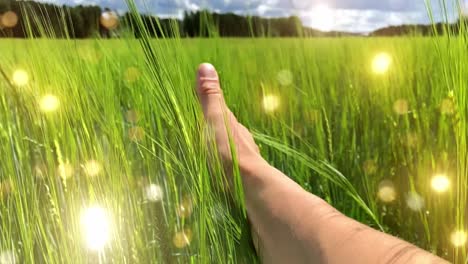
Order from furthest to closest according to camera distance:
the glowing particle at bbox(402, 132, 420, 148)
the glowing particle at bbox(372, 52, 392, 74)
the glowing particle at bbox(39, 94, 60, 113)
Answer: the glowing particle at bbox(372, 52, 392, 74) < the glowing particle at bbox(402, 132, 420, 148) < the glowing particle at bbox(39, 94, 60, 113)

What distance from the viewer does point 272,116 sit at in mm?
805

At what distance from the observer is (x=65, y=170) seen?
0.58 m

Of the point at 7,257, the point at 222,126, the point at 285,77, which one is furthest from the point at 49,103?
the point at 285,77

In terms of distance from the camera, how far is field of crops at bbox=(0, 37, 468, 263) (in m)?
0.54

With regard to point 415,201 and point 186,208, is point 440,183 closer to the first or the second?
point 415,201

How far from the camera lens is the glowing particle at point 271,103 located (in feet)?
2.72

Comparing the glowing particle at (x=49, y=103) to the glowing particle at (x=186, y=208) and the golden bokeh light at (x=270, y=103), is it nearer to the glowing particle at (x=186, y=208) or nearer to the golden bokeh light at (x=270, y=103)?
the glowing particle at (x=186, y=208)

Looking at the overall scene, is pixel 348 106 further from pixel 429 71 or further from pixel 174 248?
pixel 174 248

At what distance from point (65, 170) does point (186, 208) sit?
0.44 ft

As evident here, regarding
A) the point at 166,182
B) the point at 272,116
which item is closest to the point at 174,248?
Result: the point at 166,182

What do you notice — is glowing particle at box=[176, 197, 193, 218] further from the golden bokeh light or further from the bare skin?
the golden bokeh light

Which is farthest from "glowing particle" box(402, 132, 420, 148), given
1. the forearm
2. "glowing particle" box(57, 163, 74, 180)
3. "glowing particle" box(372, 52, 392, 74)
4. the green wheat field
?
"glowing particle" box(57, 163, 74, 180)

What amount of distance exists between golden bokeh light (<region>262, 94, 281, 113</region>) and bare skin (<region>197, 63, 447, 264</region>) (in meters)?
0.07

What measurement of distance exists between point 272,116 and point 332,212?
0.86ft
